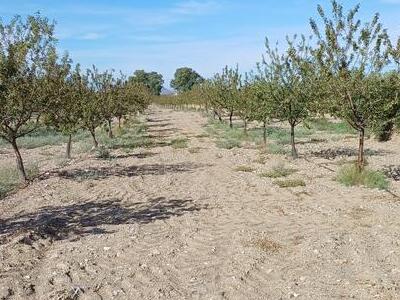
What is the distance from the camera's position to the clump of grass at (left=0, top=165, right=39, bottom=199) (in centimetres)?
1677

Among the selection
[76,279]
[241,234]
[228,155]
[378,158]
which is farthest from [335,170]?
[76,279]

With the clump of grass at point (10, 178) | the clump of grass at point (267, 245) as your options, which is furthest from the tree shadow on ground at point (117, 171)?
the clump of grass at point (267, 245)

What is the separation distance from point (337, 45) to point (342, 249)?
841 centimetres

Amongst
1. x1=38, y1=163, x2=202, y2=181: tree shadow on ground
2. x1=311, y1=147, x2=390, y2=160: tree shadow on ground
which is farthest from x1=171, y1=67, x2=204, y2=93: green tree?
x1=38, y1=163, x2=202, y2=181: tree shadow on ground

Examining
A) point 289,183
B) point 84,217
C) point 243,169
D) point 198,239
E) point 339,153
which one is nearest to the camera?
point 198,239

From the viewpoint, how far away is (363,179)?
623 inches

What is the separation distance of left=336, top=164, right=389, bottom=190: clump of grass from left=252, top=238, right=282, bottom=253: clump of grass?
6.69m

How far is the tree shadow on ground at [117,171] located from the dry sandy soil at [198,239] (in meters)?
0.51

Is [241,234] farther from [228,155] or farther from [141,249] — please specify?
[228,155]

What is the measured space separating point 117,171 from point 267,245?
38.2ft

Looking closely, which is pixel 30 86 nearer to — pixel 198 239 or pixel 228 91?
pixel 198 239

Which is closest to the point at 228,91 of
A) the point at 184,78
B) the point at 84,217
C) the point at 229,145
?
the point at 229,145

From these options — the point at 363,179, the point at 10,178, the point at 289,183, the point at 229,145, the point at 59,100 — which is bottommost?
the point at 10,178

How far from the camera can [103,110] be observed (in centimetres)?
3234
